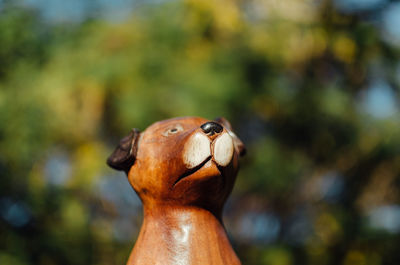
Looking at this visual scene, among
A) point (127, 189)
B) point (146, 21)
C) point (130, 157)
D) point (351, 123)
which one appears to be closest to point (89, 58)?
point (146, 21)

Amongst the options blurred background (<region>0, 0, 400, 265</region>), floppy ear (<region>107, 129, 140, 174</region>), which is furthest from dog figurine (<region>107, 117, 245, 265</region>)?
blurred background (<region>0, 0, 400, 265</region>)

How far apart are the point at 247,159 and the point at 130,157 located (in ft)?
20.7

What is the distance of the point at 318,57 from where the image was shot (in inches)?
340

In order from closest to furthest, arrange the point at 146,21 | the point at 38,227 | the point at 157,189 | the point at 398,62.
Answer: the point at 157,189, the point at 38,227, the point at 398,62, the point at 146,21

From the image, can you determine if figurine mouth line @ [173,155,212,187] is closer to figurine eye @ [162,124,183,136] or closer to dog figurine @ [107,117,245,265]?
dog figurine @ [107,117,245,265]

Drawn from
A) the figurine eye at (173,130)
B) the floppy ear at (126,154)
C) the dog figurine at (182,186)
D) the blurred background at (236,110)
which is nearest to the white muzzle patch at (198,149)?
the dog figurine at (182,186)

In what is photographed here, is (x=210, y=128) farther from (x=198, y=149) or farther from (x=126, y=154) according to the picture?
(x=126, y=154)

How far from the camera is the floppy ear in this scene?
7.37 ft

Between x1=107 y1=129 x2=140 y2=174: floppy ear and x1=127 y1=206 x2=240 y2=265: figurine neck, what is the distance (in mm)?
232

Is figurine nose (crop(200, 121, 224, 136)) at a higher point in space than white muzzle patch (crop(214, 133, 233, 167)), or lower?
higher

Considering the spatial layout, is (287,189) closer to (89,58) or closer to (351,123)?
(351,123)

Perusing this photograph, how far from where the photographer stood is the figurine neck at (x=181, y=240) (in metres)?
2.10

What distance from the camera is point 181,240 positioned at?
2.11 m

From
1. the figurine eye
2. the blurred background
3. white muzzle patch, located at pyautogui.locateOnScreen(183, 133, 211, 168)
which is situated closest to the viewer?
white muzzle patch, located at pyautogui.locateOnScreen(183, 133, 211, 168)
